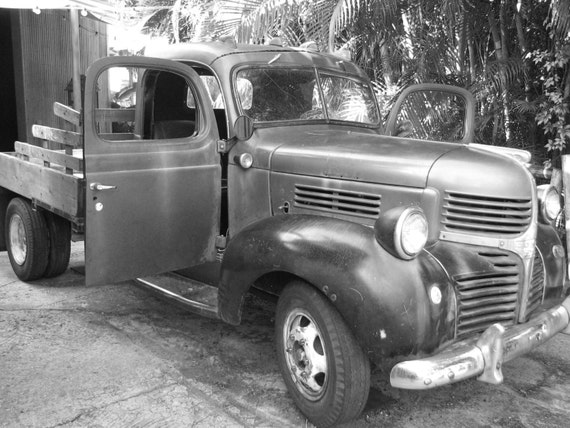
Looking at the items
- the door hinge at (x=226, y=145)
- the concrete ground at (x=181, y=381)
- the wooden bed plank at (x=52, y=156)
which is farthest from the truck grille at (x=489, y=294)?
the wooden bed plank at (x=52, y=156)

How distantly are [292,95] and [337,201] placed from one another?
3.54 feet

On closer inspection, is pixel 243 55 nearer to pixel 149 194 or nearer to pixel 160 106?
pixel 160 106

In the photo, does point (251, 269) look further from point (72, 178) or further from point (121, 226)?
point (72, 178)

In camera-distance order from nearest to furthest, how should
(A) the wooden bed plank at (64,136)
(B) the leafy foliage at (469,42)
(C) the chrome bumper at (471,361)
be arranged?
(C) the chrome bumper at (471,361)
(A) the wooden bed plank at (64,136)
(B) the leafy foliage at (469,42)

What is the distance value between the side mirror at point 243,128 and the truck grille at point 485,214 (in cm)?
134

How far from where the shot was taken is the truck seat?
4.18 metres

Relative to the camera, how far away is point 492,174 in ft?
9.25

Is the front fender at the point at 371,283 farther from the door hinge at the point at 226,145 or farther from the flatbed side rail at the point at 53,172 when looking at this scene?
the flatbed side rail at the point at 53,172

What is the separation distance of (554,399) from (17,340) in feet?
11.2

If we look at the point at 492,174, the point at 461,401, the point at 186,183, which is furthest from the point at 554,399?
the point at 186,183

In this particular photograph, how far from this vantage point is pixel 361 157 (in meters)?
3.12

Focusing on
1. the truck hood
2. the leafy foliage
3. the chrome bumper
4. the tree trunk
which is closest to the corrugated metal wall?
the leafy foliage

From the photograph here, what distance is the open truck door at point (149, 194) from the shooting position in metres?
3.40

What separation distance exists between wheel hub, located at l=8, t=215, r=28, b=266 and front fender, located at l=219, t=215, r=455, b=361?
3098 millimetres
